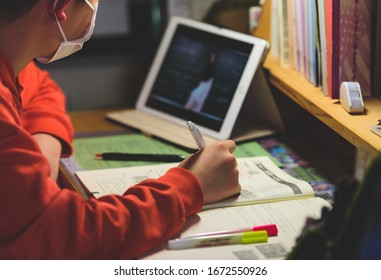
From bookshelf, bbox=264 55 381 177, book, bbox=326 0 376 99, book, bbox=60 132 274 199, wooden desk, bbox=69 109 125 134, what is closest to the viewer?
bookshelf, bbox=264 55 381 177

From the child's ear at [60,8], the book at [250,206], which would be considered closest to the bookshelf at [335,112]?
the book at [250,206]

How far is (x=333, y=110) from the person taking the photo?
55.7 inches

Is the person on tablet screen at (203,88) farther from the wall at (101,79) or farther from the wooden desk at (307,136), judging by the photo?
the wall at (101,79)

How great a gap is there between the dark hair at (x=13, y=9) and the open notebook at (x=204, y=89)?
0.61m

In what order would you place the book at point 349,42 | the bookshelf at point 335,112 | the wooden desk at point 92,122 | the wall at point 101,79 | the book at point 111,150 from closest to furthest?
the bookshelf at point 335,112 < the book at point 349,42 < the book at point 111,150 < the wooden desk at point 92,122 < the wall at point 101,79

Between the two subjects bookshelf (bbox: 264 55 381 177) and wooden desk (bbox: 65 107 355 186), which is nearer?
bookshelf (bbox: 264 55 381 177)

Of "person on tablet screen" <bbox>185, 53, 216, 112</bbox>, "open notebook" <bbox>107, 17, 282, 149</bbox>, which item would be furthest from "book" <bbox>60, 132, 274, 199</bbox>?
"person on tablet screen" <bbox>185, 53, 216, 112</bbox>

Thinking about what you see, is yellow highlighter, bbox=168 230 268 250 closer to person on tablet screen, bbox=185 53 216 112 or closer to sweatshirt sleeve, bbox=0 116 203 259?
sweatshirt sleeve, bbox=0 116 203 259

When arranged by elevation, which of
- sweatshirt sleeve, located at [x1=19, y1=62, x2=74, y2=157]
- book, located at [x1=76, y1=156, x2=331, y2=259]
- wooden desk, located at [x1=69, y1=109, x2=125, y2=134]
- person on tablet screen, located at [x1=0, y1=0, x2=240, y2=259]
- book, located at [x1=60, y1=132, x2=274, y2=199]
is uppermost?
person on tablet screen, located at [x1=0, y1=0, x2=240, y2=259]

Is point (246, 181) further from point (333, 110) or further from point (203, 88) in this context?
point (203, 88)

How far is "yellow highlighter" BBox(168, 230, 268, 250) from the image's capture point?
1.12 metres

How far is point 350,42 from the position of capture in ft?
4.67

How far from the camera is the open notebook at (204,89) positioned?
1.70 meters

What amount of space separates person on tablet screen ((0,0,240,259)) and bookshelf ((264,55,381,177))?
0.22 metres
